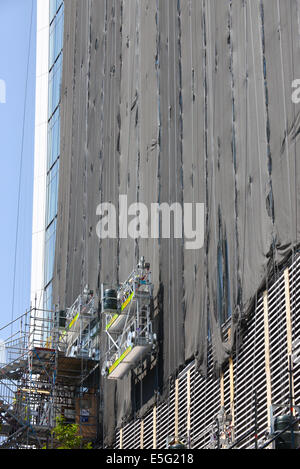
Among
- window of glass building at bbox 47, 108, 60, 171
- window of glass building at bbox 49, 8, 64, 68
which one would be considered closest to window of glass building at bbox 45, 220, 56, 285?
window of glass building at bbox 47, 108, 60, 171

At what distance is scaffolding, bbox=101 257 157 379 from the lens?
96.3 feet

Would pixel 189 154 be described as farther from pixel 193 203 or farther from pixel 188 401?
pixel 188 401

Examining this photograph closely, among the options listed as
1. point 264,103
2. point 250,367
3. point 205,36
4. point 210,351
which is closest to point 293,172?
point 264,103

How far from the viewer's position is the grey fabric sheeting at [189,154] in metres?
21.8

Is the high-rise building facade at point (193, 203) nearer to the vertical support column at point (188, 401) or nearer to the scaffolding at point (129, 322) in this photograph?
the vertical support column at point (188, 401)

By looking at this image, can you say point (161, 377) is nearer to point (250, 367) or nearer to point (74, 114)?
point (250, 367)

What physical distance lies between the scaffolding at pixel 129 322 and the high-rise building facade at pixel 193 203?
42cm

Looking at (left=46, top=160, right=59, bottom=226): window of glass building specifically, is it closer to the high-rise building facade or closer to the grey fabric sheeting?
the high-rise building facade

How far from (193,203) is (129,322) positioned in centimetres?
590

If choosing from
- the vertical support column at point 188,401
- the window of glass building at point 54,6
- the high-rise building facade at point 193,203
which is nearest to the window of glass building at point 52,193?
the high-rise building facade at point 193,203

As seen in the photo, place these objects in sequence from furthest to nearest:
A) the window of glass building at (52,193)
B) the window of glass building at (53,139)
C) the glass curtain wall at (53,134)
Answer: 1. the window of glass building at (53,139)
2. the window of glass building at (52,193)
3. the glass curtain wall at (53,134)

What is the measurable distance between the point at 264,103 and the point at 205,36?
6.07m

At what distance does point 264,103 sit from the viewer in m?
22.5

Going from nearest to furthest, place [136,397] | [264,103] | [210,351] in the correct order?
[264,103], [210,351], [136,397]
